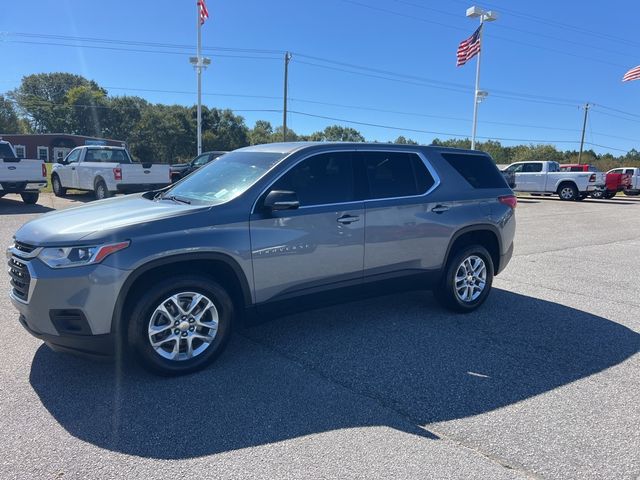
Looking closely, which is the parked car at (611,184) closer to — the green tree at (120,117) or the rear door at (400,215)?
the rear door at (400,215)

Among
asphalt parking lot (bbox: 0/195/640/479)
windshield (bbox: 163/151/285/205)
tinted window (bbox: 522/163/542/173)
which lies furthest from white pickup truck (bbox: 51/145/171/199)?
tinted window (bbox: 522/163/542/173)

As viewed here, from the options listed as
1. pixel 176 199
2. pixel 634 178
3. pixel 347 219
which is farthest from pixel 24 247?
pixel 634 178

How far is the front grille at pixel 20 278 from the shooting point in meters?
3.46

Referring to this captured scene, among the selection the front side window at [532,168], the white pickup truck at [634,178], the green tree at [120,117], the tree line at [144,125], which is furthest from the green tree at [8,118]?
the white pickup truck at [634,178]

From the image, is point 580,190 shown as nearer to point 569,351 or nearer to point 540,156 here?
point 569,351

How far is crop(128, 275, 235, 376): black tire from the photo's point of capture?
11.5ft

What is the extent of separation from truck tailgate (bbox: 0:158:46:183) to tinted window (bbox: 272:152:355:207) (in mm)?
12677

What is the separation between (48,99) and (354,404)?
107 m

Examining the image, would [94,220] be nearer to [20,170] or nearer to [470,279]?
[470,279]

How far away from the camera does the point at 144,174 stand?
14625 millimetres

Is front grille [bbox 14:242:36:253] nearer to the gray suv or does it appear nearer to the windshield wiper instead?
the gray suv

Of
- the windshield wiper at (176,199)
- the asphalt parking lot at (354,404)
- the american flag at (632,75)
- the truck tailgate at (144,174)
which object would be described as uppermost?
the american flag at (632,75)

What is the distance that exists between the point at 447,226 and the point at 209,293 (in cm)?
266

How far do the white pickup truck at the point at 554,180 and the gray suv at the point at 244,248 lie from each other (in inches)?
845
